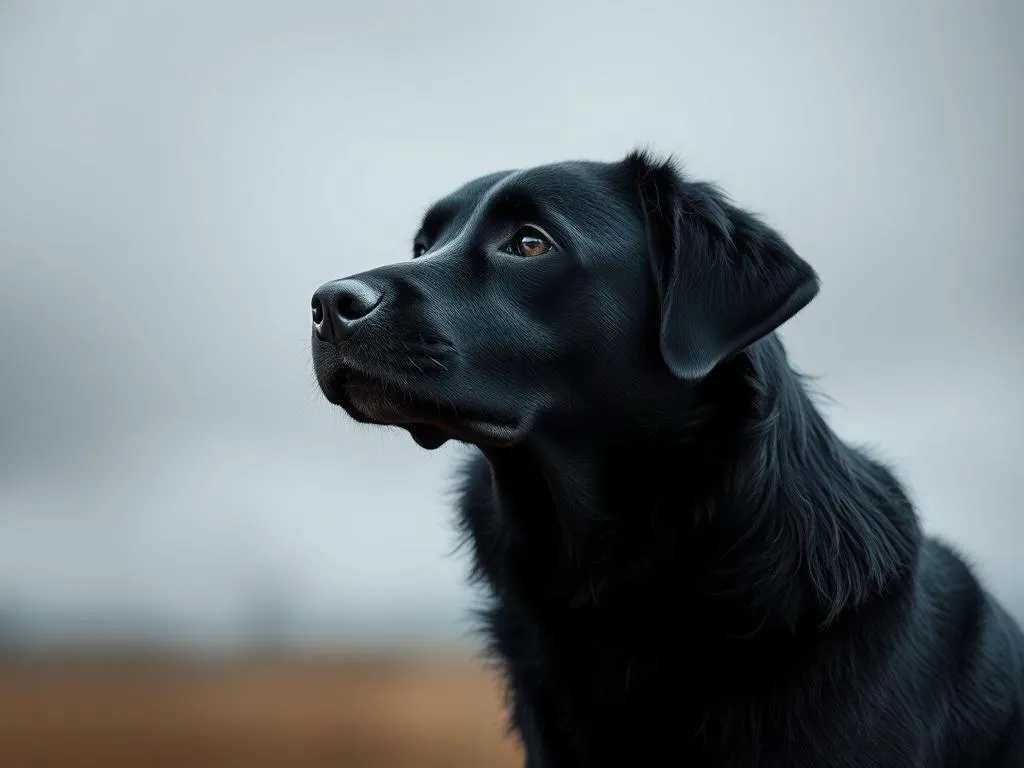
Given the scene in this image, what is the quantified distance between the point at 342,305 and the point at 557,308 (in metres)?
0.51

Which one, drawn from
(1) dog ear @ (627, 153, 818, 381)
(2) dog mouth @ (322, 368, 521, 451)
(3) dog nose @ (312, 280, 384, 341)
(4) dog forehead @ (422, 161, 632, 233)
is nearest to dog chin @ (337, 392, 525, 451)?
(2) dog mouth @ (322, 368, 521, 451)

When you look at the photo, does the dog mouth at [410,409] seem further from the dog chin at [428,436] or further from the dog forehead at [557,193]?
the dog forehead at [557,193]

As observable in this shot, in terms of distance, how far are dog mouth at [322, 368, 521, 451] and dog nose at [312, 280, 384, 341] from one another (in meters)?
0.09

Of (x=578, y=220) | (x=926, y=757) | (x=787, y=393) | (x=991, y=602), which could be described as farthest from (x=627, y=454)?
(x=991, y=602)

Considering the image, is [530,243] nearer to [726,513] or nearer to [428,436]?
[428,436]

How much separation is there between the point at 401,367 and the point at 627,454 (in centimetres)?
61

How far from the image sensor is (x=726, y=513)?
2312mm

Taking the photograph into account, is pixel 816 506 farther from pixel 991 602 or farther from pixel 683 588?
pixel 991 602

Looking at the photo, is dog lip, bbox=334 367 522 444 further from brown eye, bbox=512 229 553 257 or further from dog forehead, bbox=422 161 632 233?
dog forehead, bbox=422 161 632 233

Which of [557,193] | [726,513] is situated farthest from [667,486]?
[557,193]

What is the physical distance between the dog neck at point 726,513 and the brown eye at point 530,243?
43 cm

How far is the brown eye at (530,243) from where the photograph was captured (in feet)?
7.86

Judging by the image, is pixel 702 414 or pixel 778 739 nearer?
pixel 778 739

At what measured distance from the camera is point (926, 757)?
229cm
